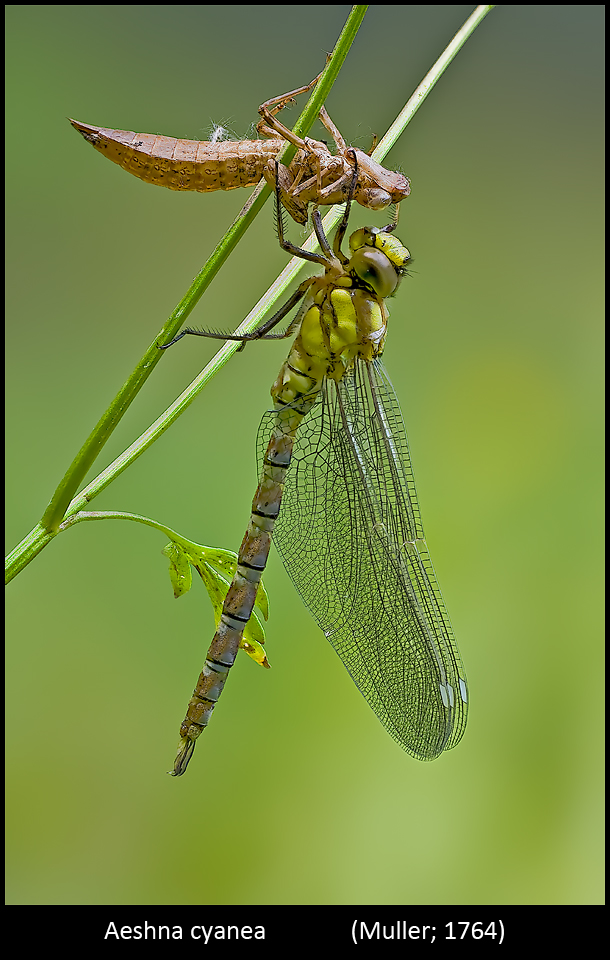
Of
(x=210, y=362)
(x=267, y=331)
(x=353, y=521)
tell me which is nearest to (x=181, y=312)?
(x=210, y=362)

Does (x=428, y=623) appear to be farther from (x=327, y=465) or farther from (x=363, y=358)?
(x=363, y=358)

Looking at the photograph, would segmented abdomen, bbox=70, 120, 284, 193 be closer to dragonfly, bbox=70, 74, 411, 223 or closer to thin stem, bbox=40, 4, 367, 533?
dragonfly, bbox=70, 74, 411, 223

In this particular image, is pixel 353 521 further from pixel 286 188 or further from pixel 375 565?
pixel 286 188

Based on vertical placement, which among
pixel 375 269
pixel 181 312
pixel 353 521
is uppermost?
pixel 375 269

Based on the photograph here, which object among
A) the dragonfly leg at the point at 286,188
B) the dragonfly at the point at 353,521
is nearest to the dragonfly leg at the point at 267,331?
the dragonfly at the point at 353,521

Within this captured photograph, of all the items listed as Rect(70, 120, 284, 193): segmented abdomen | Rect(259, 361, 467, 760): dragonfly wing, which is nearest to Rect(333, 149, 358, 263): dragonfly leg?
Rect(70, 120, 284, 193): segmented abdomen


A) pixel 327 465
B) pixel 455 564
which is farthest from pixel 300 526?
pixel 455 564
